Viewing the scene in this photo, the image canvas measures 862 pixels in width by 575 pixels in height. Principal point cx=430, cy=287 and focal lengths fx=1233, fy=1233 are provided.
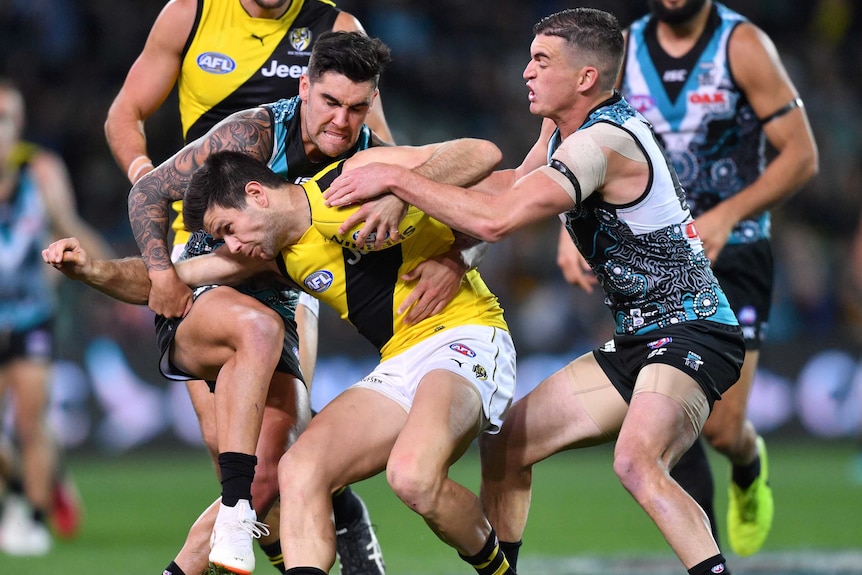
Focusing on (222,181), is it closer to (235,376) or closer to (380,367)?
(235,376)

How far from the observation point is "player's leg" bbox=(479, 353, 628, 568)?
5453mm

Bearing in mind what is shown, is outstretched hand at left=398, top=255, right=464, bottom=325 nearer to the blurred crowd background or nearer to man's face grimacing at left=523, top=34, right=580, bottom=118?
man's face grimacing at left=523, top=34, right=580, bottom=118

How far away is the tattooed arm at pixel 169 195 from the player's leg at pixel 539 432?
5.14 feet

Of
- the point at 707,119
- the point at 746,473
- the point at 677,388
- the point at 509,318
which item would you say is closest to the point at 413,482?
the point at 677,388

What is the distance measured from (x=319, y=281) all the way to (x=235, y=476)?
91 centimetres

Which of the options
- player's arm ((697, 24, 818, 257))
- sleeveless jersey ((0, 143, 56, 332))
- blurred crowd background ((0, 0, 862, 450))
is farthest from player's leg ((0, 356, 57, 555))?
player's arm ((697, 24, 818, 257))

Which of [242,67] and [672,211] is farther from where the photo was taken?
[242,67]

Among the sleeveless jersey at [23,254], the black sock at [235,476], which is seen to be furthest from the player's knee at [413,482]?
the sleeveless jersey at [23,254]

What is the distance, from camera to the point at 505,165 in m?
15.6

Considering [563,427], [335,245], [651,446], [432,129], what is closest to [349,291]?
[335,245]

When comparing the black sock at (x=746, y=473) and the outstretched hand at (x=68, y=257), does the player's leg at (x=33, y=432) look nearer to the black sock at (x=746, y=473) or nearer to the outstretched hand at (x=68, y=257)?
the outstretched hand at (x=68, y=257)

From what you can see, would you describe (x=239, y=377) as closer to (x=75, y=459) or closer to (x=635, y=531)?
(x=635, y=531)

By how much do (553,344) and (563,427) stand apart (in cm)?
816

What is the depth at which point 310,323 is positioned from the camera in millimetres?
6516
